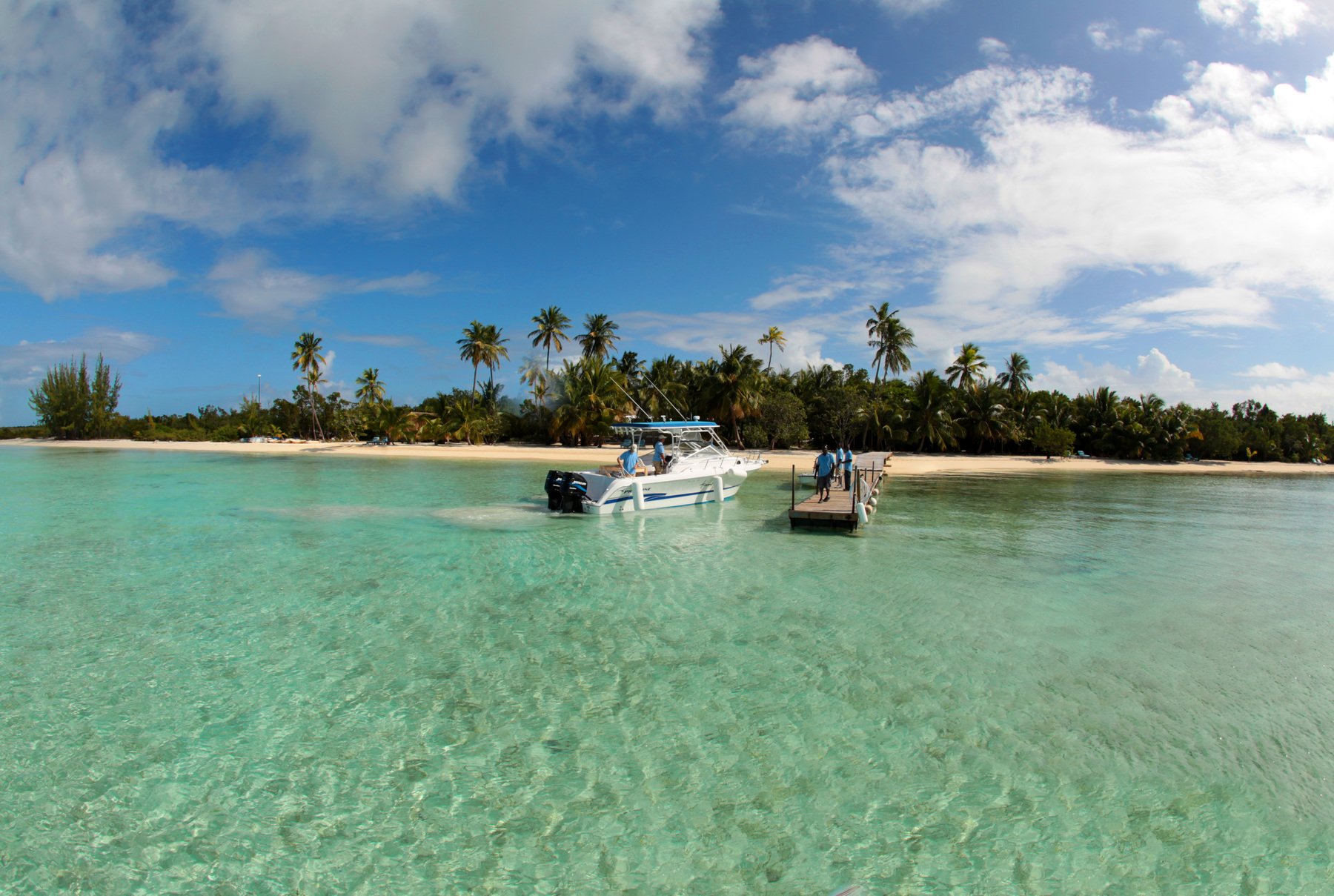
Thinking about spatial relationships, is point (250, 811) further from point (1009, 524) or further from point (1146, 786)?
point (1009, 524)

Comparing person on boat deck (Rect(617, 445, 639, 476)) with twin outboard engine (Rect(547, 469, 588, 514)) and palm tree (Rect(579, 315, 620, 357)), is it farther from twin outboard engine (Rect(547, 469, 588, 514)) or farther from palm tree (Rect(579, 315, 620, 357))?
palm tree (Rect(579, 315, 620, 357))

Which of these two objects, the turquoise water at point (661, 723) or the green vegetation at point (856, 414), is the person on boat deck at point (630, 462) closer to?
the turquoise water at point (661, 723)

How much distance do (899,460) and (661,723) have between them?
129ft

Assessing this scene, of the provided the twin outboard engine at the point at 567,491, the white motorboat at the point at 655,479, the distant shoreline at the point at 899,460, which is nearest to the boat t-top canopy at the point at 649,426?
the white motorboat at the point at 655,479

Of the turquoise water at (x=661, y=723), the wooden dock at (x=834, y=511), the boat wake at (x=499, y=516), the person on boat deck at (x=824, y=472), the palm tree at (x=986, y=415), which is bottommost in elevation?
the turquoise water at (x=661, y=723)

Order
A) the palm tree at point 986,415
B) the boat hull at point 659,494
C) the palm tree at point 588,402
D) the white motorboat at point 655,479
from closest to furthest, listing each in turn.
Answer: the boat hull at point 659,494, the white motorboat at point 655,479, the palm tree at point 986,415, the palm tree at point 588,402

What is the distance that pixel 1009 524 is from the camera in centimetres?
1847

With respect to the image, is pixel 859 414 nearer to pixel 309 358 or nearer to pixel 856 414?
pixel 856 414

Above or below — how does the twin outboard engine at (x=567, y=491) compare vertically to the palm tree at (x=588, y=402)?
below

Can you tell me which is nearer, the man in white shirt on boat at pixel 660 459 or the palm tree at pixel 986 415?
the man in white shirt on boat at pixel 660 459

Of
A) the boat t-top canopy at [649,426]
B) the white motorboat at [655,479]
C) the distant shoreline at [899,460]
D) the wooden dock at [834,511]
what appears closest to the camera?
the wooden dock at [834,511]

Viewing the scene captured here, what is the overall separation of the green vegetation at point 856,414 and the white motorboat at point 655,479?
17.5m

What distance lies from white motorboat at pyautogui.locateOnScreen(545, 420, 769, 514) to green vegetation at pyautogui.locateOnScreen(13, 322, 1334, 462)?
17538mm

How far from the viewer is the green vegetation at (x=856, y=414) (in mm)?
46312
